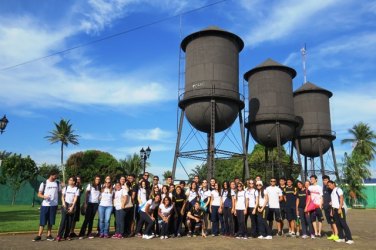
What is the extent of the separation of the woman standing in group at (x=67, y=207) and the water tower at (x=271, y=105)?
18864 millimetres

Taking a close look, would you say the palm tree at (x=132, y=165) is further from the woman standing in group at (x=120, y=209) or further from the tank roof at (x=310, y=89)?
the woman standing in group at (x=120, y=209)

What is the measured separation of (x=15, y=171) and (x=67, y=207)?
35.7 metres

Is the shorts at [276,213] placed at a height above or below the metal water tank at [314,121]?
below

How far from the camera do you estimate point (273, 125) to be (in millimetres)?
26766

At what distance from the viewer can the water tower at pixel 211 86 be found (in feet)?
72.2

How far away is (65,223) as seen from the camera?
9680 mm

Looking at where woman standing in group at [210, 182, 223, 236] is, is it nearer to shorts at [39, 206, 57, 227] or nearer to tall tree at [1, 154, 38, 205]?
shorts at [39, 206, 57, 227]

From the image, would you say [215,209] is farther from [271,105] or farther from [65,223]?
[271,105]

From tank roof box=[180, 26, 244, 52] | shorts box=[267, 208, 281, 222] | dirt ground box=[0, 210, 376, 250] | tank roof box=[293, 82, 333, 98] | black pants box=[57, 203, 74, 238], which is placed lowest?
dirt ground box=[0, 210, 376, 250]

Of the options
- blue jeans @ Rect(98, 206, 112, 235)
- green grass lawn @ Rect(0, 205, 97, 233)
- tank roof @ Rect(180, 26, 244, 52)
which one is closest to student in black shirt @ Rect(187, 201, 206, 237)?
blue jeans @ Rect(98, 206, 112, 235)

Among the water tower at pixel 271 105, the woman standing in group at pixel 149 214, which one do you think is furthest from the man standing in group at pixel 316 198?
the water tower at pixel 271 105

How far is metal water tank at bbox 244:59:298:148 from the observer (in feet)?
88.0

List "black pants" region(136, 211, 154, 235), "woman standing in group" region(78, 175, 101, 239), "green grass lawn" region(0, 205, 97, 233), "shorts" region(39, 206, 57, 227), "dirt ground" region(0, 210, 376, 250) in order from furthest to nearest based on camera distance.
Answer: "green grass lawn" region(0, 205, 97, 233)
"black pants" region(136, 211, 154, 235)
"woman standing in group" region(78, 175, 101, 239)
"shorts" region(39, 206, 57, 227)
"dirt ground" region(0, 210, 376, 250)

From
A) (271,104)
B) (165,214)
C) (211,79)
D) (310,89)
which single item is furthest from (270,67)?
(165,214)
